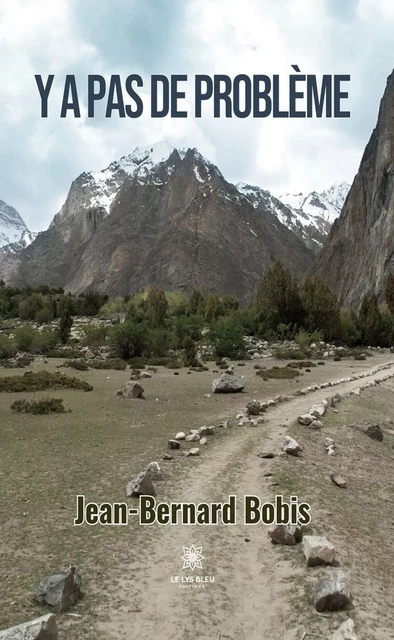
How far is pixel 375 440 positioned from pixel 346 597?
8.53m

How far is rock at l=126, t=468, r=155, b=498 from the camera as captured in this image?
7707 mm

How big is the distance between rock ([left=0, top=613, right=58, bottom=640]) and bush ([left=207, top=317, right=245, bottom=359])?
35427mm

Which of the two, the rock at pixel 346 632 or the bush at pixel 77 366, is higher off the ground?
the rock at pixel 346 632

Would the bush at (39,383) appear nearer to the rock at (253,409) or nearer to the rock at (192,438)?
the rock at (253,409)

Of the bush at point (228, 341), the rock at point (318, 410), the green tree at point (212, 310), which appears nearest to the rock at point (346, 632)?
the rock at point (318, 410)

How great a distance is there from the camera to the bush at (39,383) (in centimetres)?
2105

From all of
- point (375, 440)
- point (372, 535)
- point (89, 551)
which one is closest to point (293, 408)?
point (375, 440)

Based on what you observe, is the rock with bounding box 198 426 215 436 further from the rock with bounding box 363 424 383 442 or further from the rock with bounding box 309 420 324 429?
the rock with bounding box 363 424 383 442

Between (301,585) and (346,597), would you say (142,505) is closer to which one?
(301,585)

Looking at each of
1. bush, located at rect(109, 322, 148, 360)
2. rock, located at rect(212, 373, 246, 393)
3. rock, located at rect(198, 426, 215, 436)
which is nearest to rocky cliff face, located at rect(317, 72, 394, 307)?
bush, located at rect(109, 322, 148, 360)

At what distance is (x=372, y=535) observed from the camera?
6.75 metres

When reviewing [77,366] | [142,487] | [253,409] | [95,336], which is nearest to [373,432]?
[253,409]

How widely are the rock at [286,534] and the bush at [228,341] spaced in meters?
32.9

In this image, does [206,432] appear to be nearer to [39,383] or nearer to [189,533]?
[189,533]
